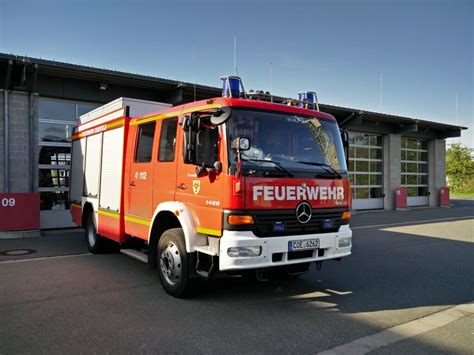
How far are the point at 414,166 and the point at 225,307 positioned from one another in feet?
70.4

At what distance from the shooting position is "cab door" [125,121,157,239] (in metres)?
6.25

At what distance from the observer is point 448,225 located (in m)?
14.7

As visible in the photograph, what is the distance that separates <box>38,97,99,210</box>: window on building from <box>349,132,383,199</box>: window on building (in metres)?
13.0

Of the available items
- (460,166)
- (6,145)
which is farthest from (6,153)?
(460,166)

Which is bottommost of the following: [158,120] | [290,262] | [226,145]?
[290,262]

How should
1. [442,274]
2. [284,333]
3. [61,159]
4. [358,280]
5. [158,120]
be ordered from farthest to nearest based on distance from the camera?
[61,159]
[442,274]
[358,280]
[158,120]
[284,333]

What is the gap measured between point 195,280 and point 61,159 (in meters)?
8.89

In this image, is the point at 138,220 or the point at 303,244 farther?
the point at 138,220

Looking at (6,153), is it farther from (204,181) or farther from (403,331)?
(403,331)

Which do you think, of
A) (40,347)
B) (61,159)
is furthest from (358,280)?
(61,159)

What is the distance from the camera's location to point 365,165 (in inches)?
824

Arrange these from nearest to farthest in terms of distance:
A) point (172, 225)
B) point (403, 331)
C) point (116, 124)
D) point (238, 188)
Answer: point (403, 331) → point (238, 188) → point (172, 225) → point (116, 124)

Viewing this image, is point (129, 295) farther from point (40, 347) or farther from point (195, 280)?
point (40, 347)

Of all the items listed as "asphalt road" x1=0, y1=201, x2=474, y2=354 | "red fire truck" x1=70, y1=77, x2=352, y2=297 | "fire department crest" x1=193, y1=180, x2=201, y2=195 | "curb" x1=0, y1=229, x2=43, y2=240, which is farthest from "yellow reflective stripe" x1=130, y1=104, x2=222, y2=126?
"curb" x1=0, y1=229, x2=43, y2=240
